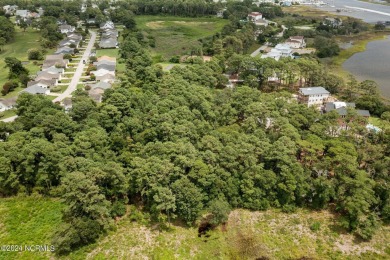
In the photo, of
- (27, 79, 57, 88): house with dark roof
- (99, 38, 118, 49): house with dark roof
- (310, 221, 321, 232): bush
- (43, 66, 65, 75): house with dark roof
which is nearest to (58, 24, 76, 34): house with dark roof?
(99, 38, 118, 49): house with dark roof

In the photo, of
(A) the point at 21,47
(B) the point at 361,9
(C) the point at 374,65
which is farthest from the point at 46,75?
(B) the point at 361,9

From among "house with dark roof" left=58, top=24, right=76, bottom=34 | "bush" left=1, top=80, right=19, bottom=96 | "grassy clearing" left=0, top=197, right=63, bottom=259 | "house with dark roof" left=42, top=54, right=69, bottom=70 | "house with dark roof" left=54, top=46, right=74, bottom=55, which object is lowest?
"grassy clearing" left=0, top=197, right=63, bottom=259

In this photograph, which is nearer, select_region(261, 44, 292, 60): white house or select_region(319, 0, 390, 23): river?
select_region(261, 44, 292, 60): white house

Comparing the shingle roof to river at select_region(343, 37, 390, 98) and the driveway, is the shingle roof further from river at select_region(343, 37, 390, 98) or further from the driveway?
the driveway

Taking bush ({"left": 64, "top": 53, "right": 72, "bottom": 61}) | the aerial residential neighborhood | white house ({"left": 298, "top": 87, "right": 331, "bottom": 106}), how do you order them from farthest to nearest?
bush ({"left": 64, "top": 53, "right": 72, "bottom": 61}), white house ({"left": 298, "top": 87, "right": 331, "bottom": 106}), the aerial residential neighborhood

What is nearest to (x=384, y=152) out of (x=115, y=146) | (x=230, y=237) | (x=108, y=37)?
(x=230, y=237)

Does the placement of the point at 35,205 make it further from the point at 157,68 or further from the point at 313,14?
the point at 313,14

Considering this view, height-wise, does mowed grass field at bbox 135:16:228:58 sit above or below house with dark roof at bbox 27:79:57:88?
above
